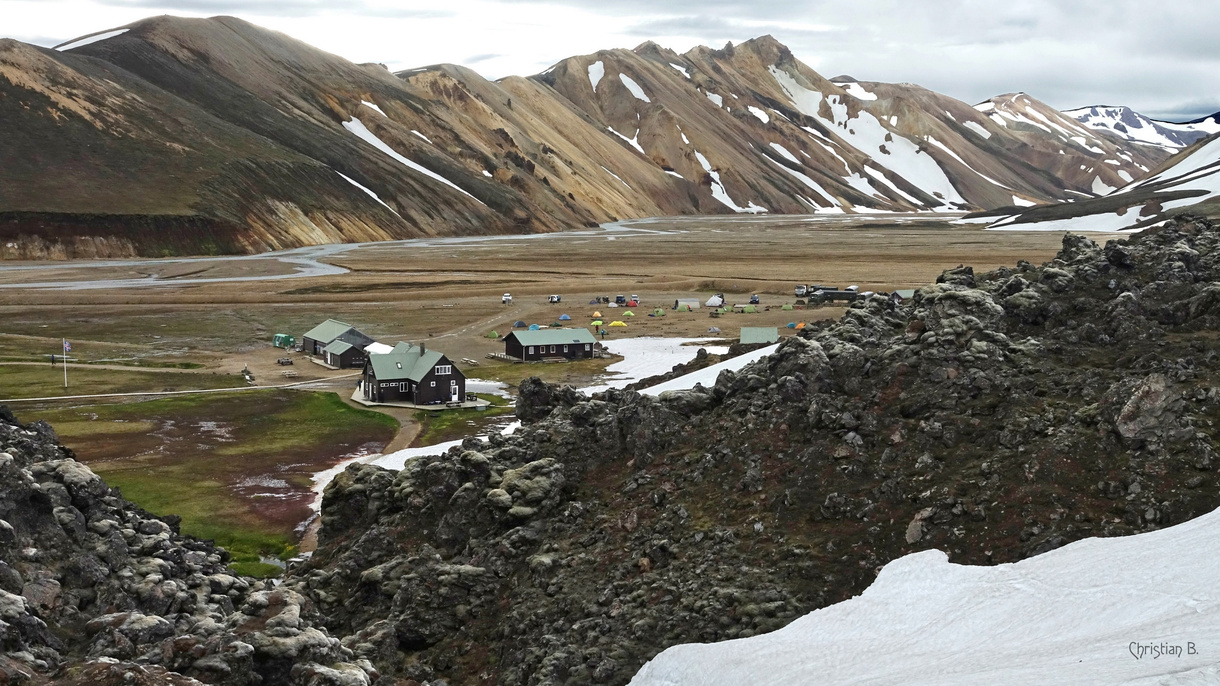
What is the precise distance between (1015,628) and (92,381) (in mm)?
79556

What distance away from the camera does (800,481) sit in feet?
89.0

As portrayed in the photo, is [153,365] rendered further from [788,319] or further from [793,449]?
[793,449]

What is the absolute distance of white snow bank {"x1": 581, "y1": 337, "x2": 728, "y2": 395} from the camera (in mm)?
85375

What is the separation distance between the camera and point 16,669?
1927 cm

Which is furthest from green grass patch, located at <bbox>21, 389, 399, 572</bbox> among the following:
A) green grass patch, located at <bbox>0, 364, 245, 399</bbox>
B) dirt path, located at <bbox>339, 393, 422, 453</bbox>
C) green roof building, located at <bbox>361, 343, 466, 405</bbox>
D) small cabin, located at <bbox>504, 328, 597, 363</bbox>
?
small cabin, located at <bbox>504, 328, 597, 363</bbox>

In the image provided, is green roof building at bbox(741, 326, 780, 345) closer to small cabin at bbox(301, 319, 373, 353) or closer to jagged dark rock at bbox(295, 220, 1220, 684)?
small cabin at bbox(301, 319, 373, 353)

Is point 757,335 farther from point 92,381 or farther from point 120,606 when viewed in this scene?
point 120,606

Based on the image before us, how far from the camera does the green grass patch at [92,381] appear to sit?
79.0m

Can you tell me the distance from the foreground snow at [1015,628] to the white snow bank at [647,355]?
5541 centimetres

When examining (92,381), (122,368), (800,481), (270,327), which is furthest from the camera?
(270,327)

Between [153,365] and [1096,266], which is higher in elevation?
[1096,266]

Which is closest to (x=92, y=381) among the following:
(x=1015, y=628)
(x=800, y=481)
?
(x=800, y=481)

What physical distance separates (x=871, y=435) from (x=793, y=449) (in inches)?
81.8

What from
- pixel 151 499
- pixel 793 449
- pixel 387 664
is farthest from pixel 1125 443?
pixel 151 499
